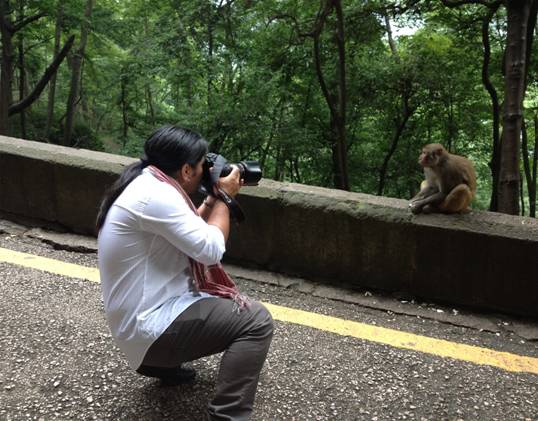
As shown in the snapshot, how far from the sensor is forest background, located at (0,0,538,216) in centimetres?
906

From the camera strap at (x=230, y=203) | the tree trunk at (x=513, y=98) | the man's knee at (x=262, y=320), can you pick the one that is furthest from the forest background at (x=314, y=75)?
the man's knee at (x=262, y=320)

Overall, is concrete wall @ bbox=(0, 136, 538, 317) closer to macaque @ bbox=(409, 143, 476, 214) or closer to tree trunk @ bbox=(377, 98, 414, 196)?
macaque @ bbox=(409, 143, 476, 214)

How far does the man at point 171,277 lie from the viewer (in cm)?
197

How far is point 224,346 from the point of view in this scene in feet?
6.95

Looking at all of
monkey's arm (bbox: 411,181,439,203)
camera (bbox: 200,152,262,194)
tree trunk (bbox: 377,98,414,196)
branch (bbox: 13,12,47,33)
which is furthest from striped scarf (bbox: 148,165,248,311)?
branch (bbox: 13,12,47,33)

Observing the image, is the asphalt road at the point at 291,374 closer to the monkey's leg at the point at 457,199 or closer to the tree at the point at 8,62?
the monkey's leg at the point at 457,199

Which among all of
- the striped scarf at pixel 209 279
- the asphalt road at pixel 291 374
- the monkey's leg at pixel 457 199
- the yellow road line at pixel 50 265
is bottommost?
the asphalt road at pixel 291 374

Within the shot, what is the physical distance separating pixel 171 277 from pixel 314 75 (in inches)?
369

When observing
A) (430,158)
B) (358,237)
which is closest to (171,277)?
(358,237)

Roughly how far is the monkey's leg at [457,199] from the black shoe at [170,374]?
2222 millimetres

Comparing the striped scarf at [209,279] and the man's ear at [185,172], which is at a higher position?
the man's ear at [185,172]

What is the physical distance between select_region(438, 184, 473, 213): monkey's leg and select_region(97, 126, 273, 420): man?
214 centimetres

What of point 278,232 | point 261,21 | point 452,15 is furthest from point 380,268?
point 261,21

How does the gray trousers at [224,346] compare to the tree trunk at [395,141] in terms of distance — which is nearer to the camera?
the gray trousers at [224,346]
